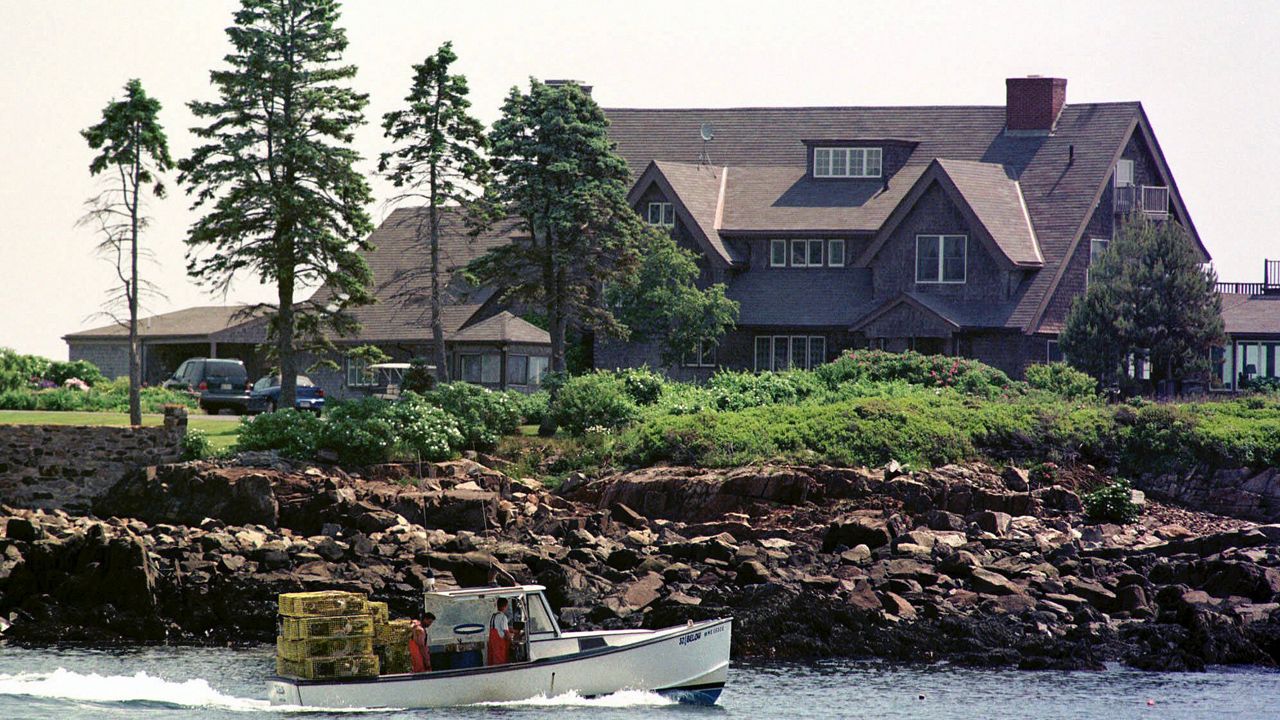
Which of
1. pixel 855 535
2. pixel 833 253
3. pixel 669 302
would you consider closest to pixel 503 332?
pixel 669 302

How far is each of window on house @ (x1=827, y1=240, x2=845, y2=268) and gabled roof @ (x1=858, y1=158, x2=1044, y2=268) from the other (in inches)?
74.2

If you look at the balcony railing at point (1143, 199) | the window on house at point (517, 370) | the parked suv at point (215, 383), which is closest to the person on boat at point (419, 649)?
the window on house at point (517, 370)

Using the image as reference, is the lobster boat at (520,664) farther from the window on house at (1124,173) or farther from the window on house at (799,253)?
the window on house at (1124,173)

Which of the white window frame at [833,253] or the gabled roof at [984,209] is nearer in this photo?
the gabled roof at [984,209]

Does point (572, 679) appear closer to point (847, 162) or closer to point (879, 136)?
point (847, 162)

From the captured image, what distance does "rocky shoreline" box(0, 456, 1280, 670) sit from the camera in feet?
97.4

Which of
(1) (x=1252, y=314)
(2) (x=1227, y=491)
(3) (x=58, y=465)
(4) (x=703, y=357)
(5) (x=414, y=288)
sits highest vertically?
(5) (x=414, y=288)

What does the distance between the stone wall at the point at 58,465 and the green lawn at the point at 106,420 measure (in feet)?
12.9

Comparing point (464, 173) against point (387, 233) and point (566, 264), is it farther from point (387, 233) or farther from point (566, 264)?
point (387, 233)

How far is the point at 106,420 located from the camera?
1984 inches

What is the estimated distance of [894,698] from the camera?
26172 millimetres

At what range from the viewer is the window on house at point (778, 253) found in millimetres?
60594

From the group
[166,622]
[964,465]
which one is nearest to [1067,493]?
[964,465]

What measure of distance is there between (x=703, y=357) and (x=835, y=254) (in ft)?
19.3
